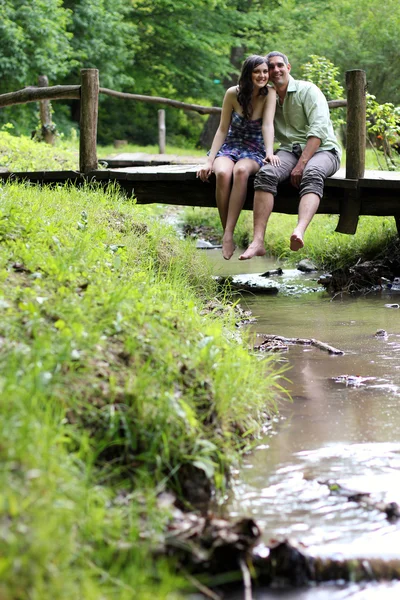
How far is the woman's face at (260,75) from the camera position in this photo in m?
6.97

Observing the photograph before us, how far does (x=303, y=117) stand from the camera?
24.2 ft

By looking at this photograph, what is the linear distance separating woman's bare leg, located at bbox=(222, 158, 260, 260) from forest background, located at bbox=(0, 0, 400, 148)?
1315 cm

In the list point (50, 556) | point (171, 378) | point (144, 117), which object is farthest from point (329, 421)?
point (144, 117)

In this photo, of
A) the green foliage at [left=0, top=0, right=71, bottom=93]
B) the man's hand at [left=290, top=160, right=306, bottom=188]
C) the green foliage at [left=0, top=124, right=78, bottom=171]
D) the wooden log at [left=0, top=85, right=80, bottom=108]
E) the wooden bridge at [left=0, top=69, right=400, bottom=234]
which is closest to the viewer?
the man's hand at [left=290, top=160, right=306, bottom=188]

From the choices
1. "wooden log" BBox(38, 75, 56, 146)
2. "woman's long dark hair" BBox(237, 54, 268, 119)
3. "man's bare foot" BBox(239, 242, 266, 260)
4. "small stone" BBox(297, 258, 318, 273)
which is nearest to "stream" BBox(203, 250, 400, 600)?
"man's bare foot" BBox(239, 242, 266, 260)

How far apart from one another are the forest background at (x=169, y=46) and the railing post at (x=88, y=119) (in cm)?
1192

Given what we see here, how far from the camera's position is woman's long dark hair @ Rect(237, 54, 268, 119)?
6.97 m

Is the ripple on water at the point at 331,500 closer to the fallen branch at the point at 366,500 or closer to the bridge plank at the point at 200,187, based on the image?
the fallen branch at the point at 366,500

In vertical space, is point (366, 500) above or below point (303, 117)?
below

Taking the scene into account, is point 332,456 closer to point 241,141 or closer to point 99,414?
point 99,414

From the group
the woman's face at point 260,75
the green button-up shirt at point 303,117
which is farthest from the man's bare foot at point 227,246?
the woman's face at point 260,75

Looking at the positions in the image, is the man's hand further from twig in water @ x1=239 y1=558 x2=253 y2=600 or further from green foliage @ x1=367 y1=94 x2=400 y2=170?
twig in water @ x1=239 y1=558 x2=253 y2=600

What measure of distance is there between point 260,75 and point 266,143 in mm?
557

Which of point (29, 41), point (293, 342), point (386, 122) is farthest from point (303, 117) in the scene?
point (29, 41)
